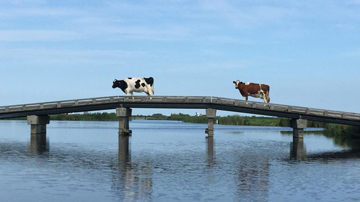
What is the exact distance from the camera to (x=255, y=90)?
52812 millimetres

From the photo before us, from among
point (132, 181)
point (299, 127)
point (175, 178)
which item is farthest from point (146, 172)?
point (299, 127)

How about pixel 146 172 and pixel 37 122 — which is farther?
pixel 37 122

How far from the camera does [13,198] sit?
14883mm

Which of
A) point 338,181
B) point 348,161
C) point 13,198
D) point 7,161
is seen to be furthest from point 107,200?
point 348,161

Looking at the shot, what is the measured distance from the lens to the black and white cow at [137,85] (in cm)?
5312

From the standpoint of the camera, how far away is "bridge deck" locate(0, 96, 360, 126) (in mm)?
49281

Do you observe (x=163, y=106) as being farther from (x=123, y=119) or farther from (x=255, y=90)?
(x=255, y=90)

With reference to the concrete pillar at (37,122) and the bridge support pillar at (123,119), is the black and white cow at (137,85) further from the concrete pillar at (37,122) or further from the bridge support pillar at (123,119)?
the concrete pillar at (37,122)

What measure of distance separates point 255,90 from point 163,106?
10.3m

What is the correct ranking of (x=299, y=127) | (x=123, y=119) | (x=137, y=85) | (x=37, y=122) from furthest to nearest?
(x=137, y=85) < (x=37, y=122) < (x=123, y=119) < (x=299, y=127)

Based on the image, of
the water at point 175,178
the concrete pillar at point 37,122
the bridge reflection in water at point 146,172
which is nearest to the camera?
the water at point 175,178

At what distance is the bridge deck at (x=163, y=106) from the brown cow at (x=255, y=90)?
252cm

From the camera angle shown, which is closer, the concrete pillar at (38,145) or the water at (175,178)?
the water at (175,178)

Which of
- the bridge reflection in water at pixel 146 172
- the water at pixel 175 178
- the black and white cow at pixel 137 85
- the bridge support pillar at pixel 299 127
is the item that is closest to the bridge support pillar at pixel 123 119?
the black and white cow at pixel 137 85
